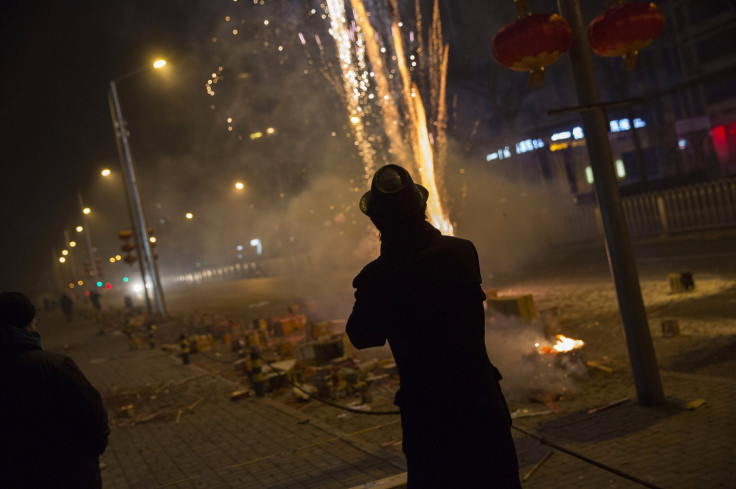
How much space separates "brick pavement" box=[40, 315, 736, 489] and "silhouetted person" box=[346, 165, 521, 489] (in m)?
2.37

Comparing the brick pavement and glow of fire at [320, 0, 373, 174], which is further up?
glow of fire at [320, 0, 373, 174]

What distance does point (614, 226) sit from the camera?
5352 mm

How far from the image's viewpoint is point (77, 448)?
9.49 feet

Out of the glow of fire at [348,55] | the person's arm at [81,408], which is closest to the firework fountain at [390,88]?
the glow of fire at [348,55]

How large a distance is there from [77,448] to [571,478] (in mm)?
3246

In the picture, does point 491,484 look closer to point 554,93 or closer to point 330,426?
point 330,426

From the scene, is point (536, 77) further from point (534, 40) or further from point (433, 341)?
point (433, 341)

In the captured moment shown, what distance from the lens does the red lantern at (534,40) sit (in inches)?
198

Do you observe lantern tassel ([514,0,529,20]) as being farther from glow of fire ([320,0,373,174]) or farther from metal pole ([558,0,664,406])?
glow of fire ([320,0,373,174])

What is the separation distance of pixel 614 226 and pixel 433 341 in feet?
12.1

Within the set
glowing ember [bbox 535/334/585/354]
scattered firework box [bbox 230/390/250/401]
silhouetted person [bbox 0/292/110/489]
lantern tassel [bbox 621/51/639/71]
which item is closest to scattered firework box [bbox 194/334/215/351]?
scattered firework box [bbox 230/390/250/401]

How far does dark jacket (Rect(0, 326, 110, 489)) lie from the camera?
9.11 ft

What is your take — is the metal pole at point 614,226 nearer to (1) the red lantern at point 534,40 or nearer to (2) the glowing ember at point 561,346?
(1) the red lantern at point 534,40

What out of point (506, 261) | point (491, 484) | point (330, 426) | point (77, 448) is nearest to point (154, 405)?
point (330, 426)
